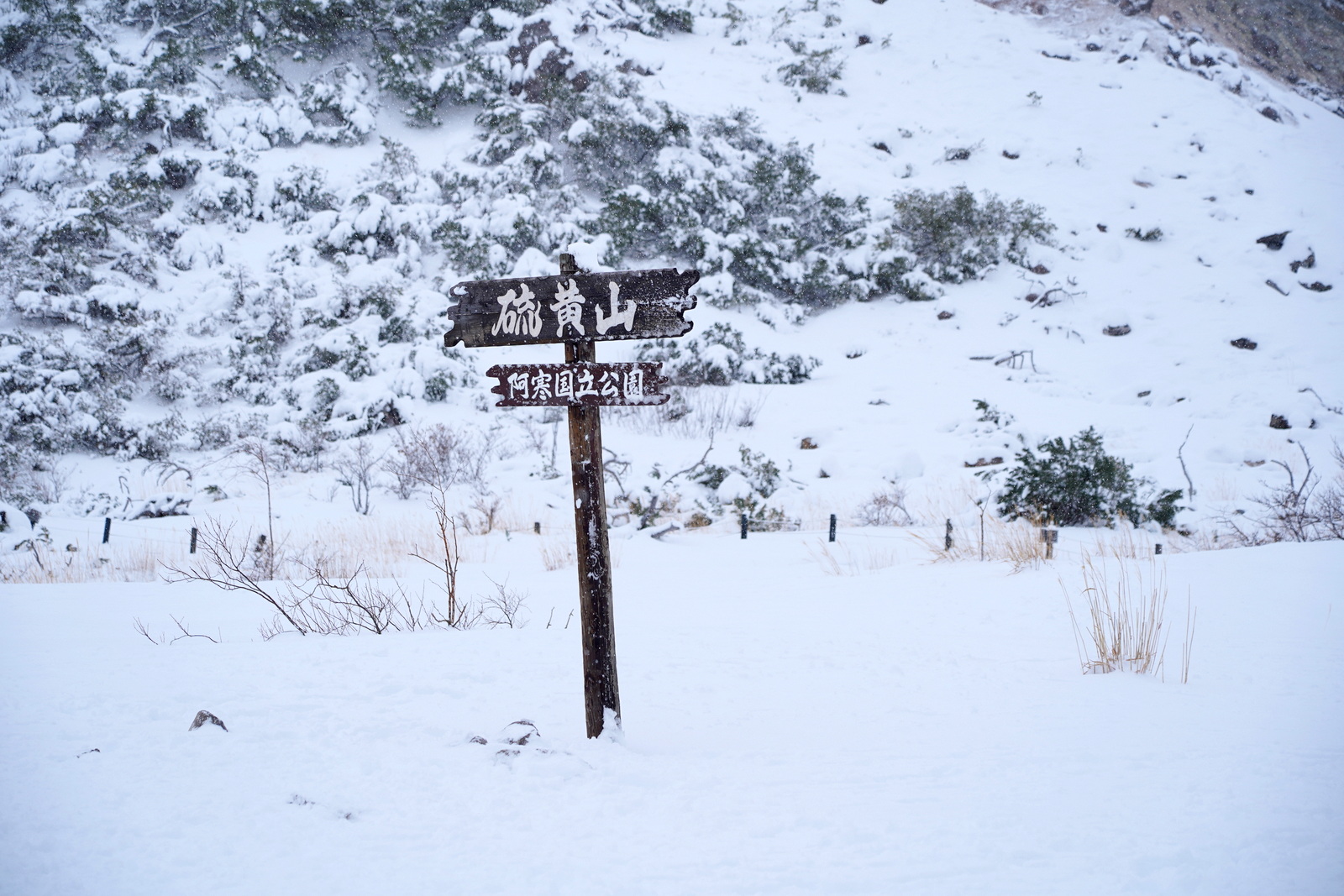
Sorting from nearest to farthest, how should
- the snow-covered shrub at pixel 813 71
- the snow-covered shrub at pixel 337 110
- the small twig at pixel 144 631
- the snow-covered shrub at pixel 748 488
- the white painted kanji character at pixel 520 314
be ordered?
the white painted kanji character at pixel 520 314
the small twig at pixel 144 631
the snow-covered shrub at pixel 748 488
the snow-covered shrub at pixel 337 110
the snow-covered shrub at pixel 813 71

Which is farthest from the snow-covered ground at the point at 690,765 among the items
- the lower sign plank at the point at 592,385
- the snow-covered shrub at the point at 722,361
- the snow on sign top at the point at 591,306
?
the snow-covered shrub at the point at 722,361

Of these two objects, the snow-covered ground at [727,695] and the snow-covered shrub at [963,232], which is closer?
the snow-covered ground at [727,695]

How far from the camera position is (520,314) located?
2494 mm

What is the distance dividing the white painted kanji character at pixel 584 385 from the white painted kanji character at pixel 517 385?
225 mm

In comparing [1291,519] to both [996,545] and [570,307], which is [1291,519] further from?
[570,307]

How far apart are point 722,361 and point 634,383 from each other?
457 inches

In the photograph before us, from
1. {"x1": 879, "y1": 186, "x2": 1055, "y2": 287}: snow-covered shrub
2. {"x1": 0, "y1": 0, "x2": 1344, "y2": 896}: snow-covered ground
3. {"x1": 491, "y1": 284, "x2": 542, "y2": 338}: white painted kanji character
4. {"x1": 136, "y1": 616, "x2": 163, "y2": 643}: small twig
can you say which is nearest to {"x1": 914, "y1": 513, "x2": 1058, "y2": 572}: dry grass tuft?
{"x1": 0, "y1": 0, "x2": 1344, "y2": 896}: snow-covered ground

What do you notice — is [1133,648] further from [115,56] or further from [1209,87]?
[1209,87]

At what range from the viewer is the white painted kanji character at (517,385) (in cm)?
250

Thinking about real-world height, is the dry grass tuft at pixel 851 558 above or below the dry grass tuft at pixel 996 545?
below

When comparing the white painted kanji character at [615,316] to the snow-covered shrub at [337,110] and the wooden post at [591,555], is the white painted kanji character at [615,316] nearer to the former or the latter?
the wooden post at [591,555]

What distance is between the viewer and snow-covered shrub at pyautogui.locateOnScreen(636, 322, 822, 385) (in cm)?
1391

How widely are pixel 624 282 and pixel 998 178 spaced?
20649 mm

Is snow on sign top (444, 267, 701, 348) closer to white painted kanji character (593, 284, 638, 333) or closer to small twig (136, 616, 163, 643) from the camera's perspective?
white painted kanji character (593, 284, 638, 333)
